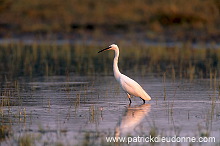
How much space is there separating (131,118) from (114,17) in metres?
22.0

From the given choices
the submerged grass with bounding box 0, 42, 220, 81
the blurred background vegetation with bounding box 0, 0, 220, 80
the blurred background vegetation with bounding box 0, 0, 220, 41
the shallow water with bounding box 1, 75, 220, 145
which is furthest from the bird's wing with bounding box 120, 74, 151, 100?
the blurred background vegetation with bounding box 0, 0, 220, 41

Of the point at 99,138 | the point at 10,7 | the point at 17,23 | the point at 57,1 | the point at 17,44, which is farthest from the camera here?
the point at 57,1

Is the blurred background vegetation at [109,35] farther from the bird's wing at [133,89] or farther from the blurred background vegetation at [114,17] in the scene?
the bird's wing at [133,89]

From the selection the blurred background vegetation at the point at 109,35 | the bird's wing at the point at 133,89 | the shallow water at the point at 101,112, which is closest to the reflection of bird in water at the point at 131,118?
the shallow water at the point at 101,112

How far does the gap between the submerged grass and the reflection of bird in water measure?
4.71 meters

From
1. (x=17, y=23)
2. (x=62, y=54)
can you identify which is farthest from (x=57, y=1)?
(x=62, y=54)

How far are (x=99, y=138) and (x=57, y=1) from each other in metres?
28.4

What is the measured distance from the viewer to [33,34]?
97.9ft

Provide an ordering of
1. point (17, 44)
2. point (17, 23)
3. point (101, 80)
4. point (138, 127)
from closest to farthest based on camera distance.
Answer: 1. point (138, 127)
2. point (101, 80)
3. point (17, 44)
4. point (17, 23)

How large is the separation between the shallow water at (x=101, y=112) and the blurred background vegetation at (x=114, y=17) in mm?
13278

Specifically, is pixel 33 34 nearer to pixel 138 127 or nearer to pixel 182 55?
pixel 182 55

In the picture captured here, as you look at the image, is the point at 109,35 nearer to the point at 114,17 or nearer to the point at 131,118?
the point at 114,17

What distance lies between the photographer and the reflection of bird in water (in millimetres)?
9180

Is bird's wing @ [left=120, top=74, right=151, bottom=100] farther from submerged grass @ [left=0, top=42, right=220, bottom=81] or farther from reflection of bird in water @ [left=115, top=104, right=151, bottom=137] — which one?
submerged grass @ [left=0, top=42, right=220, bottom=81]
